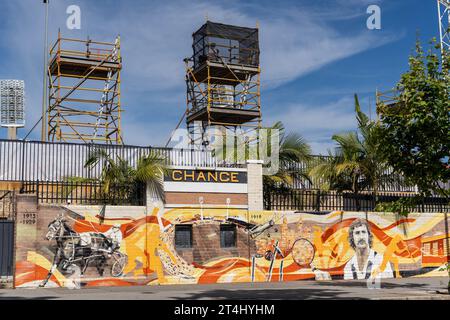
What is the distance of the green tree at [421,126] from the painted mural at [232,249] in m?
7.27

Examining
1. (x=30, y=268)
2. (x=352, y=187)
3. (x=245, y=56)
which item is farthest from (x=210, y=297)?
(x=245, y=56)

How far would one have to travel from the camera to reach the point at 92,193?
918 inches

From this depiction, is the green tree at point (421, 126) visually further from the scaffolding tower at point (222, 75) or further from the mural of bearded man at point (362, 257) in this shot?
the scaffolding tower at point (222, 75)

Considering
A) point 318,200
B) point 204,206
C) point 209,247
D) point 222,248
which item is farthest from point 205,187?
point 318,200

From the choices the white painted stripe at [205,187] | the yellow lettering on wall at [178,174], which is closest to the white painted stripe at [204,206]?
the white painted stripe at [205,187]

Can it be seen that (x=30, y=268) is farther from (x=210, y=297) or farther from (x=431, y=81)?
(x=431, y=81)

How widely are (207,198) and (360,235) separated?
6992 mm

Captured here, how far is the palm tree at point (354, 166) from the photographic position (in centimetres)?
2736

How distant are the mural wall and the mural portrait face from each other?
0.04 metres

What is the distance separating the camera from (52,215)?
2152cm

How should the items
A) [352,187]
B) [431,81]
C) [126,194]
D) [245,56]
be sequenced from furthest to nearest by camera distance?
[245,56]
[352,187]
[126,194]
[431,81]

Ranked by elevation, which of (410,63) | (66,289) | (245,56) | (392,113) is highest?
(245,56)

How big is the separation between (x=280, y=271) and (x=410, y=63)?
10.1m

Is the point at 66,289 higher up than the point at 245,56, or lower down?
lower down
